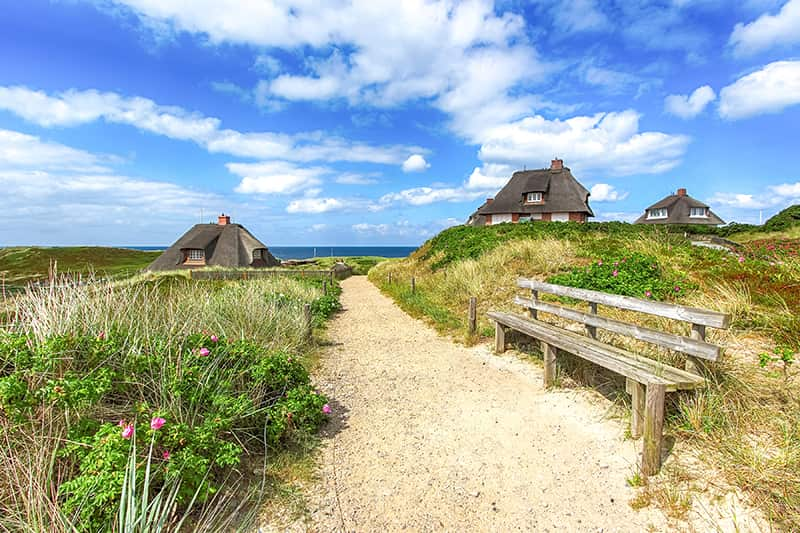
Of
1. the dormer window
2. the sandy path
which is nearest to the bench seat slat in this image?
the sandy path

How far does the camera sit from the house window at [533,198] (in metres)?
33.2

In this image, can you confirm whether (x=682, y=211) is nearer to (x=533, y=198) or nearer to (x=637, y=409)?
(x=533, y=198)

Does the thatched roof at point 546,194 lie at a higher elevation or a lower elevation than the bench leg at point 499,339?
higher

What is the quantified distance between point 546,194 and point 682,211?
1957cm

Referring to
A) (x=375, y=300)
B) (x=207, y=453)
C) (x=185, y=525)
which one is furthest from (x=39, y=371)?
(x=375, y=300)

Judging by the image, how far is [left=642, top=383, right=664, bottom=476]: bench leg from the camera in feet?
10.4

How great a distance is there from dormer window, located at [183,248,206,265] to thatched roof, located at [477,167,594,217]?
2595cm

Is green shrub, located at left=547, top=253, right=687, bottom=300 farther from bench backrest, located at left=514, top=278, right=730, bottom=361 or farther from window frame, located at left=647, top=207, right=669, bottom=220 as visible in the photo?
window frame, located at left=647, top=207, right=669, bottom=220

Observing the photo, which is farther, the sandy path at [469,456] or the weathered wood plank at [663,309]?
the weathered wood plank at [663,309]

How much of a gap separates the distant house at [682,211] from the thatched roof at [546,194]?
15.1 metres

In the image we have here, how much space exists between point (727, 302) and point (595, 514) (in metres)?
5.29

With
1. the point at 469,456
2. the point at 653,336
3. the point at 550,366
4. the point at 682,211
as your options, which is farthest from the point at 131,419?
the point at 682,211

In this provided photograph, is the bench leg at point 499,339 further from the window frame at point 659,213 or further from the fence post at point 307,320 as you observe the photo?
the window frame at point 659,213

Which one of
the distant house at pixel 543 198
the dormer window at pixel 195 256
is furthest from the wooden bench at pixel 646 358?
the dormer window at pixel 195 256
